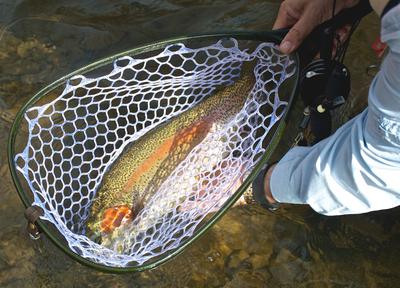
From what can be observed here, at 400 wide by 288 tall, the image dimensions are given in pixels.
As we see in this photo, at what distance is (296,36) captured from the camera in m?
1.95

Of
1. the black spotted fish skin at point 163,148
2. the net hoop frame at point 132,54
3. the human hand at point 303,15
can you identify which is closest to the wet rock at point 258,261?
the black spotted fish skin at point 163,148

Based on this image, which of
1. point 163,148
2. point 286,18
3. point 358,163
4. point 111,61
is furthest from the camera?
point 163,148

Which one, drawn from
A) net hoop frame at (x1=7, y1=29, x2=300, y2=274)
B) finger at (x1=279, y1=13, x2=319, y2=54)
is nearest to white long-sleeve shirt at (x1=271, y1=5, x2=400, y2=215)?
net hoop frame at (x1=7, y1=29, x2=300, y2=274)

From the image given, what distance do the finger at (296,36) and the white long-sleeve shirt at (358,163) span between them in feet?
1.24

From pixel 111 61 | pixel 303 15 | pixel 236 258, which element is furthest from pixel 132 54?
pixel 236 258

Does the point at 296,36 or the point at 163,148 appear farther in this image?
the point at 163,148

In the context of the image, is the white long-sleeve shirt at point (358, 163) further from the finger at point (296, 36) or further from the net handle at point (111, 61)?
the finger at point (296, 36)

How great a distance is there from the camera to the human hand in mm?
1947

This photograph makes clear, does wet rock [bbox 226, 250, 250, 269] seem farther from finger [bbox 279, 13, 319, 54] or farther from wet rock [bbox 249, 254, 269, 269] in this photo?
finger [bbox 279, 13, 319, 54]

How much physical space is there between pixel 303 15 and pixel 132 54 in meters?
0.72

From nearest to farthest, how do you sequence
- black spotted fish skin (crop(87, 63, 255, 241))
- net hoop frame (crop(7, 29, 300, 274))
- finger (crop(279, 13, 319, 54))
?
1. net hoop frame (crop(7, 29, 300, 274))
2. finger (crop(279, 13, 319, 54))
3. black spotted fish skin (crop(87, 63, 255, 241))

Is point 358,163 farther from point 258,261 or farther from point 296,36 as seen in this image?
point 258,261

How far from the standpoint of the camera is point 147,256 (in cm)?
201

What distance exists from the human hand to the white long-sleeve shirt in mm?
391
